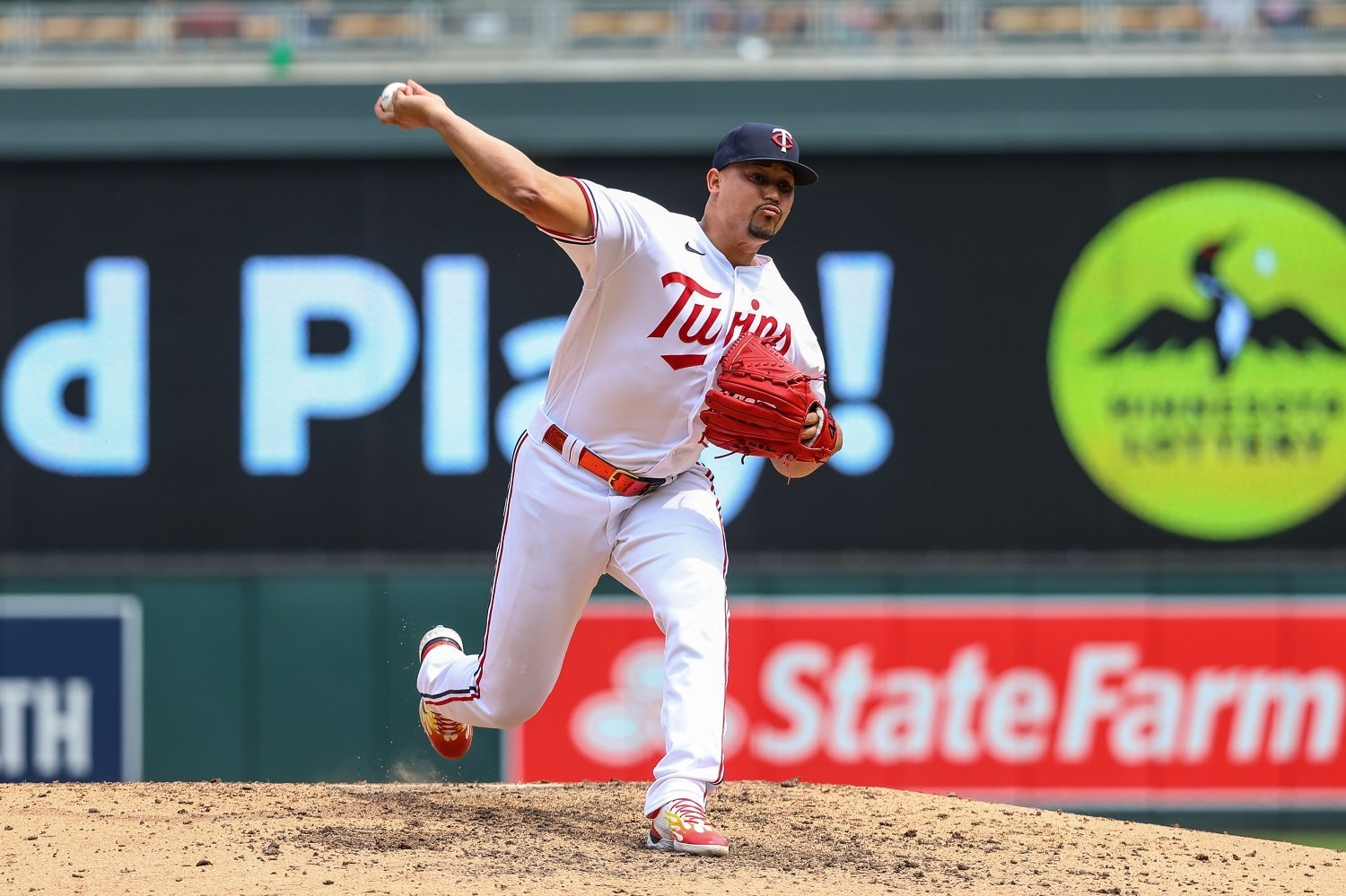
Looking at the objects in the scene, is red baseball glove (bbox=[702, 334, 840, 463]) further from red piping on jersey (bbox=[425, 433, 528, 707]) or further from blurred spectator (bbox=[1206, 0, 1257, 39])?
blurred spectator (bbox=[1206, 0, 1257, 39])

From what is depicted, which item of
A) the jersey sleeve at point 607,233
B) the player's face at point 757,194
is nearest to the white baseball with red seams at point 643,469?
the jersey sleeve at point 607,233

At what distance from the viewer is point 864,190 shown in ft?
29.4

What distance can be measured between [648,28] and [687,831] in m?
6.27

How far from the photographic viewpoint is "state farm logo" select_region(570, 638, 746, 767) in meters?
8.16

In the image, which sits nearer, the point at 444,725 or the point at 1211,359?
the point at 444,725

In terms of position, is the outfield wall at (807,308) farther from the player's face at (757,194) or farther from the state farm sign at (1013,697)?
the player's face at (757,194)

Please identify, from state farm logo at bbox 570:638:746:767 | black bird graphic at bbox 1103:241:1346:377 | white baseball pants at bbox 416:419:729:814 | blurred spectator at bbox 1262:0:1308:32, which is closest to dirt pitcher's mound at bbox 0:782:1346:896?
white baseball pants at bbox 416:419:729:814

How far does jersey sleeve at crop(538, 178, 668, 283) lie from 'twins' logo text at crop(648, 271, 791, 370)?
0.12 meters

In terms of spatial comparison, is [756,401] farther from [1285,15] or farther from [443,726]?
[1285,15]

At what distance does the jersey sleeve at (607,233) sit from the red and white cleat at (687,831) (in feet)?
3.93

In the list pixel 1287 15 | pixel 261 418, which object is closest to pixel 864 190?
pixel 1287 15

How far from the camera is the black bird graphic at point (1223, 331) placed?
29.3 feet

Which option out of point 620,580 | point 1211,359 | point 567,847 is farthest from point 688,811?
point 1211,359

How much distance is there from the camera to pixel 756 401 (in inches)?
161
